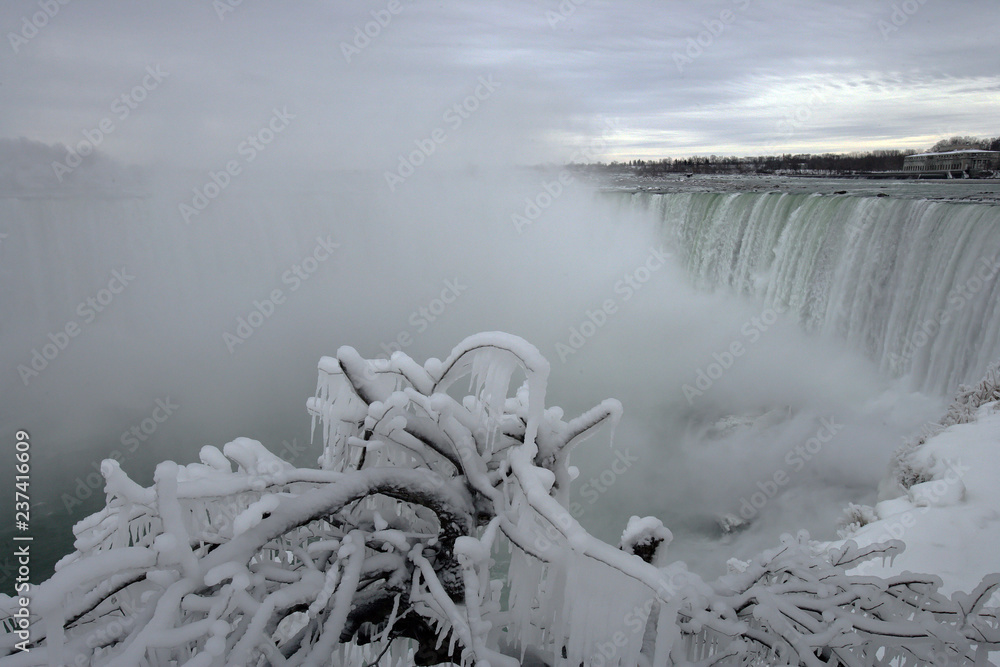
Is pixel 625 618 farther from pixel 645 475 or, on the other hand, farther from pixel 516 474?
pixel 645 475

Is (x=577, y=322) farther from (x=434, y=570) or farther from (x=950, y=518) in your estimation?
(x=434, y=570)

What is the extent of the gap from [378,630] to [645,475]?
38.1 feet

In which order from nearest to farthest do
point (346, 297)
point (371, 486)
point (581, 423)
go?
point (371, 486) → point (581, 423) → point (346, 297)

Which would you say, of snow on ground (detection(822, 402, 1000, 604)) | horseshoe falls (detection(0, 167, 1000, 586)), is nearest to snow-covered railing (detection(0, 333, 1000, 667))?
snow on ground (detection(822, 402, 1000, 604))

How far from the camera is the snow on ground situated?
4316 mm

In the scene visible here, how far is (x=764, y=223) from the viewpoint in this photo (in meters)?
16.3

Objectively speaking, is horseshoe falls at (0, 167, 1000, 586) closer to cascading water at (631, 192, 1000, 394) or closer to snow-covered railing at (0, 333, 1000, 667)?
cascading water at (631, 192, 1000, 394)

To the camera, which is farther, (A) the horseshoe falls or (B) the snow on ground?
(A) the horseshoe falls

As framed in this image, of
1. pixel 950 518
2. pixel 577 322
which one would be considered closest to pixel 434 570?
pixel 950 518

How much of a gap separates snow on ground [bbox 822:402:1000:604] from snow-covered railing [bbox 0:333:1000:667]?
2318 mm

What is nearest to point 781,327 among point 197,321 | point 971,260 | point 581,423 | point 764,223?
point 764,223

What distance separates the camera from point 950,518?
16.1ft

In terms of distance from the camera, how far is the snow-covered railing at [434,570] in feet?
5.50

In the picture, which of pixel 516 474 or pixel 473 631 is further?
pixel 516 474
